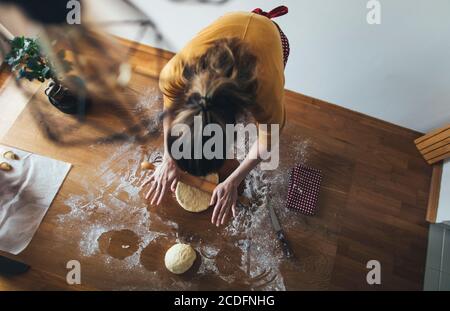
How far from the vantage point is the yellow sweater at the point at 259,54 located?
69cm

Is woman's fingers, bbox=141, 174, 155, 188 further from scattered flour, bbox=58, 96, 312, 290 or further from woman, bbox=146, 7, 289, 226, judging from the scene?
woman, bbox=146, 7, 289, 226

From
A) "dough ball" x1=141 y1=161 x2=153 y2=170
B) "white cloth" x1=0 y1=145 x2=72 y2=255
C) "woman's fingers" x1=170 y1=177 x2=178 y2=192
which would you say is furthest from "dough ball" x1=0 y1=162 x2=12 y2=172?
"woman's fingers" x1=170 y1=177 x2=178 y2=192

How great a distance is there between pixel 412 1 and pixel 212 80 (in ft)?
2.15

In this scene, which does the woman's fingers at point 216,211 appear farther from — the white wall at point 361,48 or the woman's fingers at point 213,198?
the white wall at point 361,48

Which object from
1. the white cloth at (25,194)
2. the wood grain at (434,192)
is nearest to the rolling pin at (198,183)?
the white cloth at (25,194)

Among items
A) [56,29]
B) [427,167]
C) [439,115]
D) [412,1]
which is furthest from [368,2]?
[56,29]

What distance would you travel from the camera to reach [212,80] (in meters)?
0.63

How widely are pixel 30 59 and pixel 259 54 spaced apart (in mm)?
714

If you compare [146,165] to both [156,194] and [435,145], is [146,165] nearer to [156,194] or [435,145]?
[156,194]

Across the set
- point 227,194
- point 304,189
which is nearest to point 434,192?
point 304,189

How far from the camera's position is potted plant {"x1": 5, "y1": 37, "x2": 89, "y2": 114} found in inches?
36.6

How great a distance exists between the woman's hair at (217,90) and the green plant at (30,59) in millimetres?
556

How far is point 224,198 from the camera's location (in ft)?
3.04
